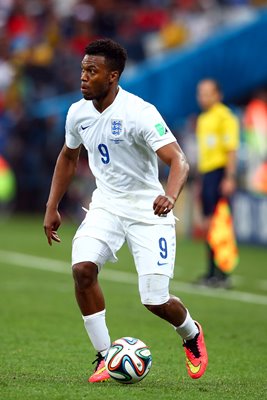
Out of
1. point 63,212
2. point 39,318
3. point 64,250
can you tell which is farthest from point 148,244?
point 63,212

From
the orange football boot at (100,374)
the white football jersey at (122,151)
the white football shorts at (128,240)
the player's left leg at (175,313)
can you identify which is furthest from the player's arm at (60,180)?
the orange football boot at (100,374)

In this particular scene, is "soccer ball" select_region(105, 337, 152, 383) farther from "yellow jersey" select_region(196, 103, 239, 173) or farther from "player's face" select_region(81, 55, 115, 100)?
"yellow jersey" select_region(196, 103, 239, 173)

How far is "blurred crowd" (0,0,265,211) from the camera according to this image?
24.4 m

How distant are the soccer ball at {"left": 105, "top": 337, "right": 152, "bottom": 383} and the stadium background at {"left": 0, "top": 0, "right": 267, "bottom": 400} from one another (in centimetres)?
13

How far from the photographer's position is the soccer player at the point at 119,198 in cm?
705

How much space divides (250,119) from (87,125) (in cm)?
1310

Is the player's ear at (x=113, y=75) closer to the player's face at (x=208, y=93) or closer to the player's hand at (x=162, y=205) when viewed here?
the player's hand at (x=162, y=205)

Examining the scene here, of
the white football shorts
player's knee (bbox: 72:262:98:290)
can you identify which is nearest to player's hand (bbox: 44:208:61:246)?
the white football shorts

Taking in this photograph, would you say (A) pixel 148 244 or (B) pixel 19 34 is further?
(B) pixel 19 34

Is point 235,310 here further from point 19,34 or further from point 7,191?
point 19,34

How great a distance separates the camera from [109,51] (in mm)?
7160

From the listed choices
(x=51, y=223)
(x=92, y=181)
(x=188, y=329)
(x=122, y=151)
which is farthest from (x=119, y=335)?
(x=92, y=181)

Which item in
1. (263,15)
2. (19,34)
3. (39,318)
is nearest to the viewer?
(39,318)

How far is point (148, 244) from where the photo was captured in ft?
23.4
